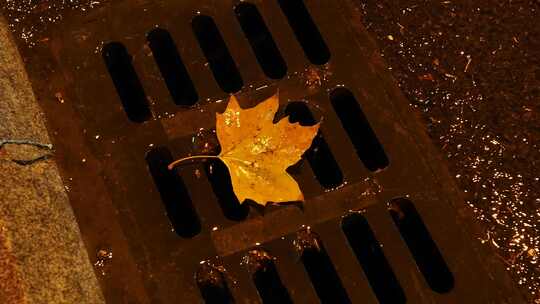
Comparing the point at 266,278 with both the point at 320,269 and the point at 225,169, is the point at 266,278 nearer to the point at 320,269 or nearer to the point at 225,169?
the point at 320,269

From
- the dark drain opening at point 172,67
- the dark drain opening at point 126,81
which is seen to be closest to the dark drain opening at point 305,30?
Answer: the dark drain opening at point 172,67

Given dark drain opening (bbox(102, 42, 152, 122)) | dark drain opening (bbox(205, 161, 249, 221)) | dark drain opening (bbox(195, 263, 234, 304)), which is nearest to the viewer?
dark drain opening (bbox(195, 263, 234, 304))

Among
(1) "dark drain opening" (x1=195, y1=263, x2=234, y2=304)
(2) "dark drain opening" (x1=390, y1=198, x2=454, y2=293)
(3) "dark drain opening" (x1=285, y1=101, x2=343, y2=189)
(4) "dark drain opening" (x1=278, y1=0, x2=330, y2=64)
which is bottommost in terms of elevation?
(2) "dark drain opening" (x1=390, y1=198, x2=454, y2=293)

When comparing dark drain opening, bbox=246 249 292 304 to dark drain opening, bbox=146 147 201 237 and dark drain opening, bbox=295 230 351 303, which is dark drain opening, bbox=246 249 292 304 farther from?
dark drain opening, bbox=146 147 201 237

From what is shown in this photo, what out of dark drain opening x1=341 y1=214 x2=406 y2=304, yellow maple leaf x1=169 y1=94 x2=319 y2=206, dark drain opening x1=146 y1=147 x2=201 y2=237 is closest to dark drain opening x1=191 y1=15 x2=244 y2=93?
yellow maple leaf x1=169 y1=94 x2=319 y2=206

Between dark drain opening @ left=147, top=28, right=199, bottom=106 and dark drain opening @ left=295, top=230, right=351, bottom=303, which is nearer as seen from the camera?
dark drain opening @ left=295, top=230, right=351, bottom=303

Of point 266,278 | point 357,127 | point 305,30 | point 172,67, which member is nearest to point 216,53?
point 172,67

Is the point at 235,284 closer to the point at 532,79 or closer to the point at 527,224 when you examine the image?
the point at 527,224
